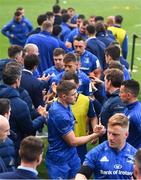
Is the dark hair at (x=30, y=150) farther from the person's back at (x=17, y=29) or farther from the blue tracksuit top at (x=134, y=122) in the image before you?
the person's back at (x=17, y=29)

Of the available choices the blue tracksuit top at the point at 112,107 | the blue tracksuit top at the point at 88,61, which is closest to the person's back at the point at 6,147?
the blue tracksuit top at the point at 112,107

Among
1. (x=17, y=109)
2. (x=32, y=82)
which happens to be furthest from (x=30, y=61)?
(x=17, y=109)

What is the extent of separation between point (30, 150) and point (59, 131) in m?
1.89

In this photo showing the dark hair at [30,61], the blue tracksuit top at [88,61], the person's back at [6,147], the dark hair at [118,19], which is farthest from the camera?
the dark hair at [118,19]

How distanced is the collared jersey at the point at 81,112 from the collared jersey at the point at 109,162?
6.32 ft

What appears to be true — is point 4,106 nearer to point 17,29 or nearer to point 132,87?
point 132,87

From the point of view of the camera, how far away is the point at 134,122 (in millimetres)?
6715

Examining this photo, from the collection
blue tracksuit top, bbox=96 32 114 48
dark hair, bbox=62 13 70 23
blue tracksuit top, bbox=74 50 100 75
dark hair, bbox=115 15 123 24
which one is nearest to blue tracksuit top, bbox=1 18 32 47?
dark hair, bbox=62 13 70 23

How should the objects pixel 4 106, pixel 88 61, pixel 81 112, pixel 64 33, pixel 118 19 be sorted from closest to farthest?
pixel 4 106
pixel 81 112
pixel 88 61
pixel 118 19
pixel 64 33

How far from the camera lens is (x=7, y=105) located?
6.32m

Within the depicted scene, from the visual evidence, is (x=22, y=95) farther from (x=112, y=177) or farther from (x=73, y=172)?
(x=112, y=177)

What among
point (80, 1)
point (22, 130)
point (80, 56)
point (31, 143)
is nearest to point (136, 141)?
point (22, 130)

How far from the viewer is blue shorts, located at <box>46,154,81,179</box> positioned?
6988mm

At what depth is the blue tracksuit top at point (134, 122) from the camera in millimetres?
6715
